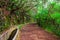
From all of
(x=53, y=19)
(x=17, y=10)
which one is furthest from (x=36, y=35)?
(x=17, y=10)

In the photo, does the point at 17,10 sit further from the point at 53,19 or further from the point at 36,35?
the point at 36,35

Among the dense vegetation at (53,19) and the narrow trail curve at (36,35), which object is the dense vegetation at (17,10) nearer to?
the dense vegetation at (53,19)

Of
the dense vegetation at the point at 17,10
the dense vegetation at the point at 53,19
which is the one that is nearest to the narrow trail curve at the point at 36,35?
the dense vegetation at the point at 53,19

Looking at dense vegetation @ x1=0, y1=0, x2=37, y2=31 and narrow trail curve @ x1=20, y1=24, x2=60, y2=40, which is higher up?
dense vegetation @ x1=0, y1=0, x2=37, y2=31

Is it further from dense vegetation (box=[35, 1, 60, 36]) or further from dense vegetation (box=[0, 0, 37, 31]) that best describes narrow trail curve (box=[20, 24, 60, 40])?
dense vegetation (box=[0, 0, 37, 31])

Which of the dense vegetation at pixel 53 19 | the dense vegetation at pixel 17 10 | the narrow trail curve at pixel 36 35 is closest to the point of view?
the narrow trail curve at pixel 36 35

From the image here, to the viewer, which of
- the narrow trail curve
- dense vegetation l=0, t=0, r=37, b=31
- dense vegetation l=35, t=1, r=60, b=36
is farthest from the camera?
dense vegetation l=0, t=0, r=37, b=31

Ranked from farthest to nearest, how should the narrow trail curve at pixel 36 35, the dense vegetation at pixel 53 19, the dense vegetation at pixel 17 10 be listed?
the dense vegetation at pixel 17 10 < the dense vegetation at pixel 53 19 < the narrow trail curve at pixel 36 35

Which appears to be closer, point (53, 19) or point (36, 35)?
point (36, 35)

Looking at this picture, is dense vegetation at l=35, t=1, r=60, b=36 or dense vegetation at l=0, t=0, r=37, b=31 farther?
dense vegetation at l=0, t=0, r=37, b=31

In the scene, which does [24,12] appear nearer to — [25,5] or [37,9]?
[25,5]

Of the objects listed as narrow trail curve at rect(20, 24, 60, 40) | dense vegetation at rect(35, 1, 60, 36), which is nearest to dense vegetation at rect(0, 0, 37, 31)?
dense vegetation at rect(35, 1, 60, 36)

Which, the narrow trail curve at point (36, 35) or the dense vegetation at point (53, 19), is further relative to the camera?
the dense vegetation at point (53, 19)

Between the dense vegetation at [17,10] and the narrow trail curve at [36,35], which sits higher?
the dense vegetation at [17,10]
